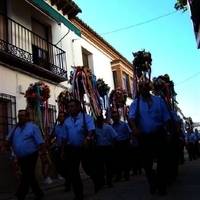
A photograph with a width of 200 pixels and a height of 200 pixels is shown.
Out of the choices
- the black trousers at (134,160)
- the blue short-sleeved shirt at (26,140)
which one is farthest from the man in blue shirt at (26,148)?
the black trousers at (134,160)

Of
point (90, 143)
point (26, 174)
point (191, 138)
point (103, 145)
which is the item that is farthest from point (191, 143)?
point (26, 174)

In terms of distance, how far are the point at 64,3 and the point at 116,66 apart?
770 centimetres

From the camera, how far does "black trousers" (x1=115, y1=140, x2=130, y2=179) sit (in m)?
7.79

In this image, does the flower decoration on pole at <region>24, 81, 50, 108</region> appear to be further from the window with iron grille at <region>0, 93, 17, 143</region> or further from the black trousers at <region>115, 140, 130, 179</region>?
the black trousers at <region>115, 140, 130, 179</region>

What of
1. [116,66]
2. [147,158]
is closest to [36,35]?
[147,158]

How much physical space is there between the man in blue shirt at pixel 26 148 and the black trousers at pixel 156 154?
1860 millimetres

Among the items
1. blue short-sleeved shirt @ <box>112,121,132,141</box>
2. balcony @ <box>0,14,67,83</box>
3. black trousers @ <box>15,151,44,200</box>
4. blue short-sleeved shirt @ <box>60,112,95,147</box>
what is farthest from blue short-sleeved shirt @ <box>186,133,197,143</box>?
black trousers @ <box>15,151,44,200</box>

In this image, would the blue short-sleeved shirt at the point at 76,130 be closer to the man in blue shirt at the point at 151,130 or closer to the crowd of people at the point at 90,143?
the crowd of people at the point at 90,143

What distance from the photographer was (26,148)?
219 inches

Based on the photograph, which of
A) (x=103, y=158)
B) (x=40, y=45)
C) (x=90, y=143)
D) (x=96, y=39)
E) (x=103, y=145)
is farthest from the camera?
(x=96, y=39)

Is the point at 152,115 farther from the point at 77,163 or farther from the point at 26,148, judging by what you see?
the point at 26,148

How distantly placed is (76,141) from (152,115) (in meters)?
1.36

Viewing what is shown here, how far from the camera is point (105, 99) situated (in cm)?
1266

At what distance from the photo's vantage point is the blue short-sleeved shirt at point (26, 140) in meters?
5.55
